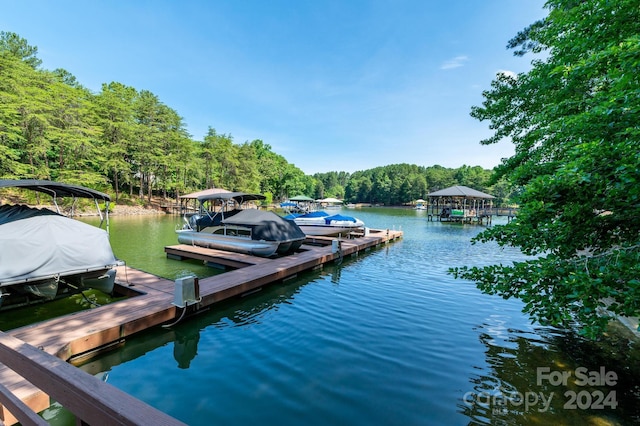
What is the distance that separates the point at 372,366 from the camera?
Answer: 175 inches

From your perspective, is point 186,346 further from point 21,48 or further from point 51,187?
point 21,48

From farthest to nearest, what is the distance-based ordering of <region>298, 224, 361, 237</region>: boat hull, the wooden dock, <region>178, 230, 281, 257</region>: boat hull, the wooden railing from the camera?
<region>298, 224, 361, 237</region>: boat hull < <region>178, 230, 281, 257</region>: boat hull < the wooden dock < the wooden railing

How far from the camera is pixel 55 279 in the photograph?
5.51 metres

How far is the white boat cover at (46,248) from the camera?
504 centimetres

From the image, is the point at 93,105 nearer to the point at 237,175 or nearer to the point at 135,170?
the point at 135,170

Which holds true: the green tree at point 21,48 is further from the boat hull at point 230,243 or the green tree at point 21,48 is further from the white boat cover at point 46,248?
the white boat cover at point 46,248

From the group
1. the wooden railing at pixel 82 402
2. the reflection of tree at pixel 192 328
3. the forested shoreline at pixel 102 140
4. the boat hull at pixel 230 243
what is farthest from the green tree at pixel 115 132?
the wooden railing at pixel 82 402

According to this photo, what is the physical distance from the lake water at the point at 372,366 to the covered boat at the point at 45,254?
82.7 inches

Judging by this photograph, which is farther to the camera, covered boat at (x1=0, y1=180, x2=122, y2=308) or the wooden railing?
covered boat at (x1=0, y1=180, x2=122, y2=308)

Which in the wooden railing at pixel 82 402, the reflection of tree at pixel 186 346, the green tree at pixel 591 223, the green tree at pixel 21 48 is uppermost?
the green tree at pixel 21 48

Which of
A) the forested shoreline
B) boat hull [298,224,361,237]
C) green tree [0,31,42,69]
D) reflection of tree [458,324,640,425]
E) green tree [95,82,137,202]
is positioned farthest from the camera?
green tree [0,31,42,69]

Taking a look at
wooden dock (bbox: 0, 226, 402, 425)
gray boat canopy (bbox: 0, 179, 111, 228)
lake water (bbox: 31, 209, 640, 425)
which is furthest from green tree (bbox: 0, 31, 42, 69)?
lake water (bbox: 31, 209, 640, 425)

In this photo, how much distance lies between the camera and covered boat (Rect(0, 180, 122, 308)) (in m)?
5.07

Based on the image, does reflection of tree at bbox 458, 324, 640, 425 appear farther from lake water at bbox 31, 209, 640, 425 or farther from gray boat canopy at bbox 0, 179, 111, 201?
gray boat canopy at bbox 0, 179, 111, 201
